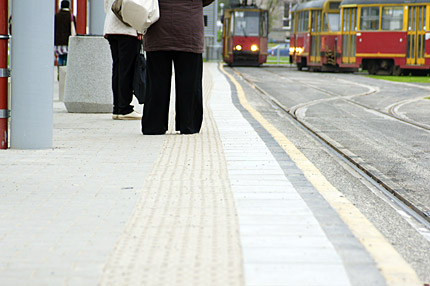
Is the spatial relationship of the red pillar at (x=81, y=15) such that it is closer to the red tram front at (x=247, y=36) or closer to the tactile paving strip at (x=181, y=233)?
the tactile paving strip at (x=181, y=233)

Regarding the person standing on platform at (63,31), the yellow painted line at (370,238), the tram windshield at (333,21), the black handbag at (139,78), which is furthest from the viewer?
the tram windshield at (333,21)

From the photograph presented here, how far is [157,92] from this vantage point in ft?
28.3

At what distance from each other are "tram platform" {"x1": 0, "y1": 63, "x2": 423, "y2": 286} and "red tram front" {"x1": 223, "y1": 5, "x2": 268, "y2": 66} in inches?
1442

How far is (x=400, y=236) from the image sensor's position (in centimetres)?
462

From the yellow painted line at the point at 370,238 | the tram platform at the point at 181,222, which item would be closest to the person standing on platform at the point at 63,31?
the tram platform at the point at 181,222

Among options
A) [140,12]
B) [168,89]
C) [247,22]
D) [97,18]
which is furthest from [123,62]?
[247,22]

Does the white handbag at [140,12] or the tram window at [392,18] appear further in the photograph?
the tram window at [392,18]

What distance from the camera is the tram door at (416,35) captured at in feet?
110

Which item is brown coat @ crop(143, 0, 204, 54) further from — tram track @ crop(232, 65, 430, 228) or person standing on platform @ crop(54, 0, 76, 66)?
person standing on platform @ crop(54, 0, 76, 66)

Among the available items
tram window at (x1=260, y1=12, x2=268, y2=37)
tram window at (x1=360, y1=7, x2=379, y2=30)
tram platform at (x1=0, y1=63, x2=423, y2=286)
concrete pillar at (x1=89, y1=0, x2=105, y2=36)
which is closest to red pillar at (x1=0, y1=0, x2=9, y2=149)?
tram platform at (x1=0, y1=63, x2=423, y2=286)

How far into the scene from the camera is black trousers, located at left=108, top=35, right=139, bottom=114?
9.85 m

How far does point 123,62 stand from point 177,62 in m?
1.39

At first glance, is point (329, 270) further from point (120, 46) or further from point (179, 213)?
point (120, 46)

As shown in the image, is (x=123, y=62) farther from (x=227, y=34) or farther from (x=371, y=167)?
(x=227, y=34)
